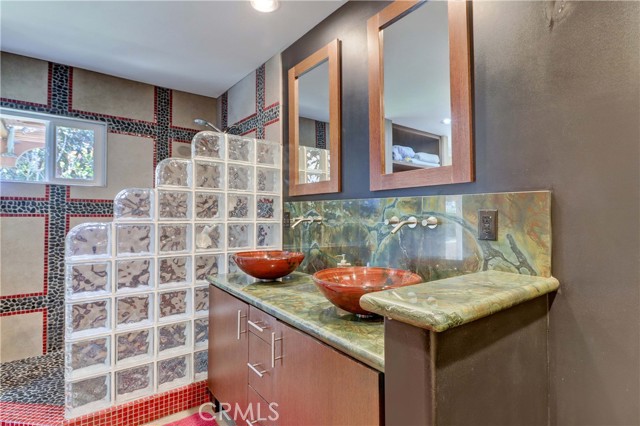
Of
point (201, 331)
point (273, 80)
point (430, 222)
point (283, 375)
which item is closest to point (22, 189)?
point (201, 331)

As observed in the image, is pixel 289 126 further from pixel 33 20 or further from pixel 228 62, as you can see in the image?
pixel 33 20

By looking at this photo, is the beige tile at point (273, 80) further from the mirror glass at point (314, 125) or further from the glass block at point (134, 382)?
the glass block at point (134, 382)

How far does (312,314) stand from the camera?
1.22 meters

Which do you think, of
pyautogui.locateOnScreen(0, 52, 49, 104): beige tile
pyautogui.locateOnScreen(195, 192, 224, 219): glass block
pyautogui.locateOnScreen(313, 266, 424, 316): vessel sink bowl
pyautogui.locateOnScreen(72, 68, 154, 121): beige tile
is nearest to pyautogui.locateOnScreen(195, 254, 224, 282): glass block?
pyautogui.locateOnScreen(195, 192, 224, 219): glass block


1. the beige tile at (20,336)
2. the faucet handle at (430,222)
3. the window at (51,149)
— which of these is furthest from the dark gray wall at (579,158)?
the beige tile at (20,336)

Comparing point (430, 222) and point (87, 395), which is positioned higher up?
point (430, 222)

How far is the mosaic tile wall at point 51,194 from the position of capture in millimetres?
2441

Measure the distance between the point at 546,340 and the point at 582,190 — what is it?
50 cm

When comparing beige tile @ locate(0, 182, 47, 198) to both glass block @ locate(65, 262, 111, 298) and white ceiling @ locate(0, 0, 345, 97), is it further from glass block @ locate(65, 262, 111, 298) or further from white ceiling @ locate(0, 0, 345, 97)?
glass block @ locate(65, 262, 111, 298)

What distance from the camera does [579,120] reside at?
39.7 inches

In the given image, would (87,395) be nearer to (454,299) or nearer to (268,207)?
(268,207)

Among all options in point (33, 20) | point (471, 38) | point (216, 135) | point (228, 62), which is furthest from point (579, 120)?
point (33, 20)

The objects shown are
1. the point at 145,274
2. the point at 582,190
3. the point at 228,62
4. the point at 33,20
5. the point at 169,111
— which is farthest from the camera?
the point at 169,111

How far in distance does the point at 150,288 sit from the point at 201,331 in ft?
1.50
